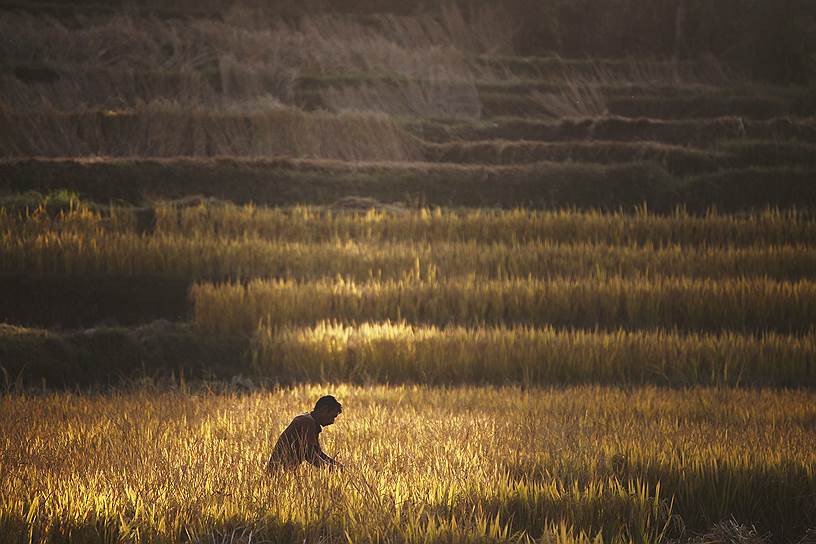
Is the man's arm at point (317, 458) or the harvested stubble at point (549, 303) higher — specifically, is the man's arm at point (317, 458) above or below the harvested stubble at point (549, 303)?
above

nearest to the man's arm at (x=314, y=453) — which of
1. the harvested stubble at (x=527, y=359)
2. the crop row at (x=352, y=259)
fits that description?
the harvested stubble at (x=527, y=359)

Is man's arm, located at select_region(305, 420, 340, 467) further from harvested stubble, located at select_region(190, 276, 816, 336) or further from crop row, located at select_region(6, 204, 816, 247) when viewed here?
crop row, located at select_region(6, 204, 816, 247)

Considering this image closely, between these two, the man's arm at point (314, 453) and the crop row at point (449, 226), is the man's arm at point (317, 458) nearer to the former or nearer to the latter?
the man's arm at point (314, 453)

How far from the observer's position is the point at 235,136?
46.0 feet

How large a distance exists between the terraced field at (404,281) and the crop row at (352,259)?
0.11 feet

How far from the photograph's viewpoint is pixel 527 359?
7.28 metres

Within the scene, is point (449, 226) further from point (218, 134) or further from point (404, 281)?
point (218, 134)

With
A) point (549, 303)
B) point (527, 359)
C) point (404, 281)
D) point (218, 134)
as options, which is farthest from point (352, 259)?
point (218, 134)

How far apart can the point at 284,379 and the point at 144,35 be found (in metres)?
11.6

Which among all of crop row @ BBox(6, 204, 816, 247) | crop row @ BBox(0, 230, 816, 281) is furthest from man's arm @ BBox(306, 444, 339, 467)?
crop row @ BBox(6, 204, 816, 247)

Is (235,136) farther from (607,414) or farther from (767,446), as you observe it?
(767,446)

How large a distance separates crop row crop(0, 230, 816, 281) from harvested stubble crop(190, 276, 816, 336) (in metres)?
0.46

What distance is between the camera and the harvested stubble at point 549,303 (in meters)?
8.23

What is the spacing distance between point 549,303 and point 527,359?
1231 millimetres
